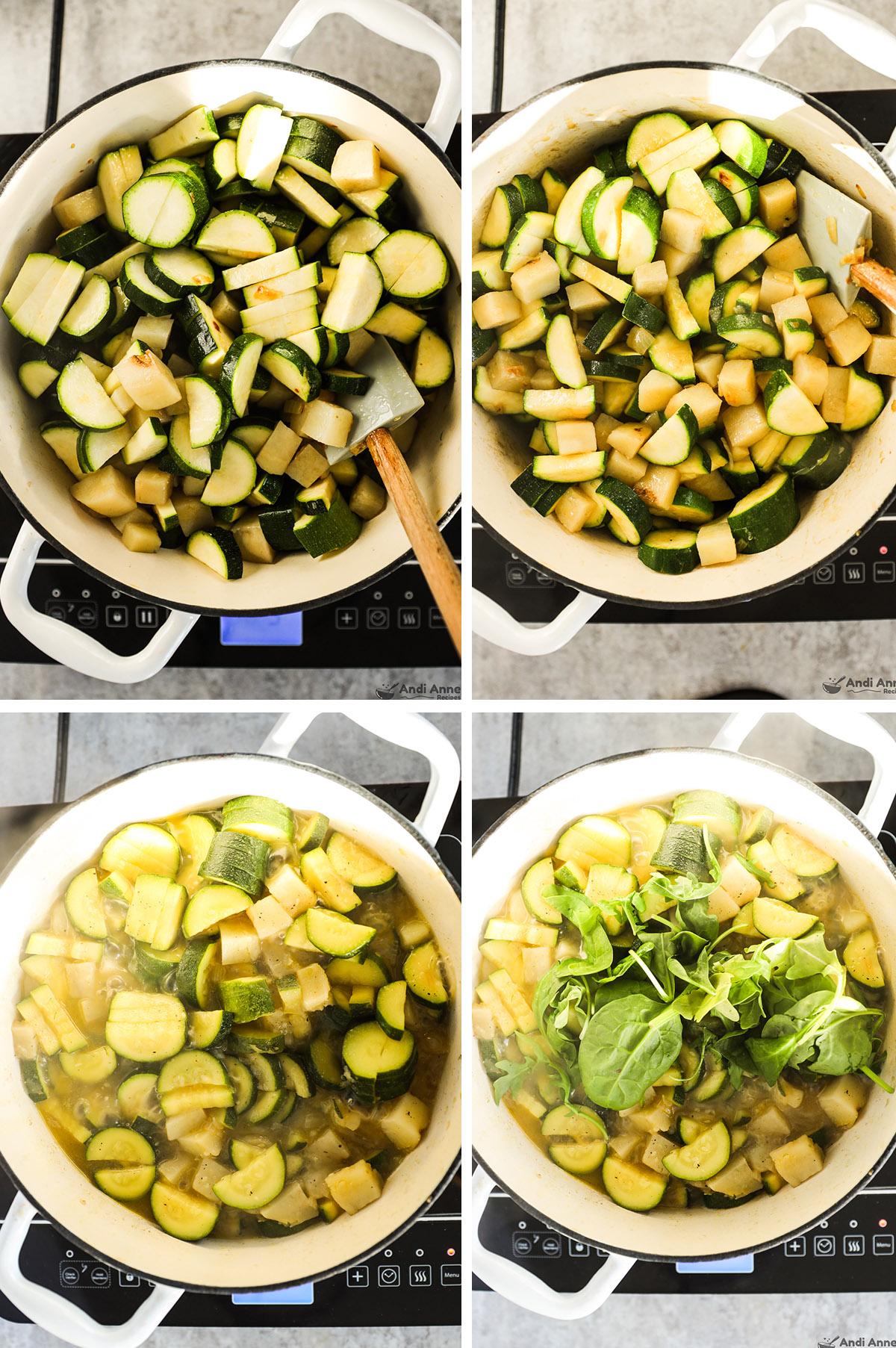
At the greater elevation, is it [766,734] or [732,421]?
[732,421]

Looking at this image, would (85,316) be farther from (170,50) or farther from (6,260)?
(170,50)

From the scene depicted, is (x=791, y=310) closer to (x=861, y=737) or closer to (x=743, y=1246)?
(x=861, y=737)

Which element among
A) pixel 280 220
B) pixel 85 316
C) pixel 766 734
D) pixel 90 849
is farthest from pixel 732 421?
pixel 90 849

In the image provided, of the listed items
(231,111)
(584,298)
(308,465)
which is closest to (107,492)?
(308,465)

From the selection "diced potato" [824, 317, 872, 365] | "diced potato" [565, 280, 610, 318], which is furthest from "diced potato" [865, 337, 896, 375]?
"diced potato" [565, 280, 610, 318]

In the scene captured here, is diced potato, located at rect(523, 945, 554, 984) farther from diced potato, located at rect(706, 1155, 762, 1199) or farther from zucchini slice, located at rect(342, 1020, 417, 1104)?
diced potato, located at rect(706, 1155, 762, 1199)

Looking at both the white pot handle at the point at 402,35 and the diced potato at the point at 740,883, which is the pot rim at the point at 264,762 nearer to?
the diced potato at the point at 740,883

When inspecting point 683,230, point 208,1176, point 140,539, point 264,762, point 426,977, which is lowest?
point 208,1176
